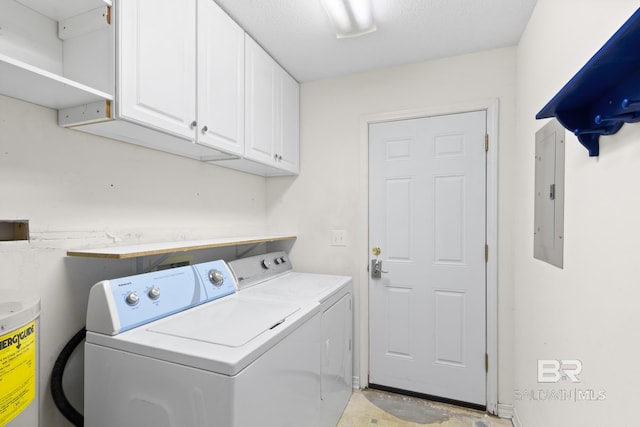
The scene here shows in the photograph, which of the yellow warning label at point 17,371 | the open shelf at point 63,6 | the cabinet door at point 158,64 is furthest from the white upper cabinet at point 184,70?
the yellow warning label at point 17,371

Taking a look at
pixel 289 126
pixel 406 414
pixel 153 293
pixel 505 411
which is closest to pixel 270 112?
pixel 289 126

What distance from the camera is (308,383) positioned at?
1476 mm

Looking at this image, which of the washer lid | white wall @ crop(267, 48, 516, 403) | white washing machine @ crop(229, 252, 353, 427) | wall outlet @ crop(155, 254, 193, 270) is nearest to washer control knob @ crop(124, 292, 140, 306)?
the washer lid

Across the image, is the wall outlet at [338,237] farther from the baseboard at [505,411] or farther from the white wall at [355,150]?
the baseboard at [505,411]

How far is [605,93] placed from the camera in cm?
86

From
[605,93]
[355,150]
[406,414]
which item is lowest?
[406,414]

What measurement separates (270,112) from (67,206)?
4.24 feet

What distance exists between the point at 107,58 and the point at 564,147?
71.0 inches

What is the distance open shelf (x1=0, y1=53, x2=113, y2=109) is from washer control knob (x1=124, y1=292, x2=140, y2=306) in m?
0.75

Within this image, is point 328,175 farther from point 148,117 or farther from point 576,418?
point 576,418

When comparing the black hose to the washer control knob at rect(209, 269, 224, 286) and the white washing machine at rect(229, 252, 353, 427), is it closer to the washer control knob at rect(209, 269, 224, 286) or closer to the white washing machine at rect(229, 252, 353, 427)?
the washer control knob at rect(209, 269, 224, 286)

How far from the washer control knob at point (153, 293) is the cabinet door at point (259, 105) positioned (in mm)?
908

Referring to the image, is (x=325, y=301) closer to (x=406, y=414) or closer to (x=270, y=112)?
(x=406, y=414)

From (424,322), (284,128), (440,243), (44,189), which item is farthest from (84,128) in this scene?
(424,322)
